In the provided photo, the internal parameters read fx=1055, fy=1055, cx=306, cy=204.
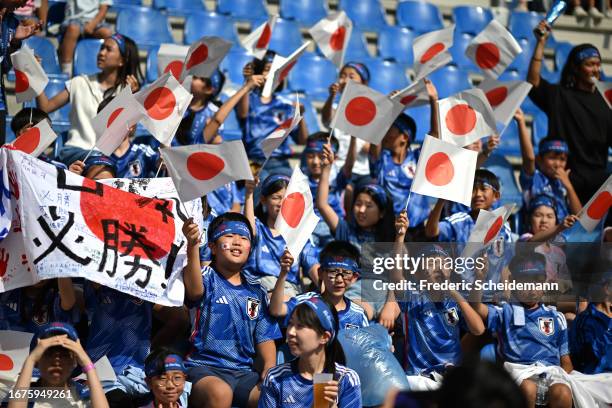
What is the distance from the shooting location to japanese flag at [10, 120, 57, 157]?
589cm

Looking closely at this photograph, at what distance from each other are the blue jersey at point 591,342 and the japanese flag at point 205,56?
2.83 m

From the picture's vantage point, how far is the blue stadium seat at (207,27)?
9.80m

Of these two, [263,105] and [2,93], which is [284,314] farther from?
[263,105]

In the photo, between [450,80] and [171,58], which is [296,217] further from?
[450,80]

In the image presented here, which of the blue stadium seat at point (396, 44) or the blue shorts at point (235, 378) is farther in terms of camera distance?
the blue stadium seat at point (396, 44)

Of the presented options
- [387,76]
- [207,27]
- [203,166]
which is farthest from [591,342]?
[207,27]

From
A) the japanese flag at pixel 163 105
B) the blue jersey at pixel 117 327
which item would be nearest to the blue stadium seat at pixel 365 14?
the japanese flag at pixel 163 105

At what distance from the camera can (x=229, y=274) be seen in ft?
19.0

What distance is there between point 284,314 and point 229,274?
0.38 m

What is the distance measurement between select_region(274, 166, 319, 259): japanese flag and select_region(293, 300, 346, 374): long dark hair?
57cm

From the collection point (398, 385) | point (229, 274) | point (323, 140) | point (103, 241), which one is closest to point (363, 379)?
point (398, 385)

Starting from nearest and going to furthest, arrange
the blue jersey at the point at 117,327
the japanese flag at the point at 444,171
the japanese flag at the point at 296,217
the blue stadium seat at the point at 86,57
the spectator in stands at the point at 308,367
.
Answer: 1. the spectator in stands at the point at 308,367
2. the blue jersey at the point at 117,327
3. the japanese flag at the point at 296,217
4. the japanese flag at the point at 444,171
5. the blue stadium seat at the point at 86,57

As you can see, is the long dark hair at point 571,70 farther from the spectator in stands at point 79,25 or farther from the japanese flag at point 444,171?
the spectator in stands at point 79,25

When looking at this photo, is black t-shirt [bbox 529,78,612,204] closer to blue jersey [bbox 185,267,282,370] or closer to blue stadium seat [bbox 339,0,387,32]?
blue stadium seat [bbox 339,0,387,32]
